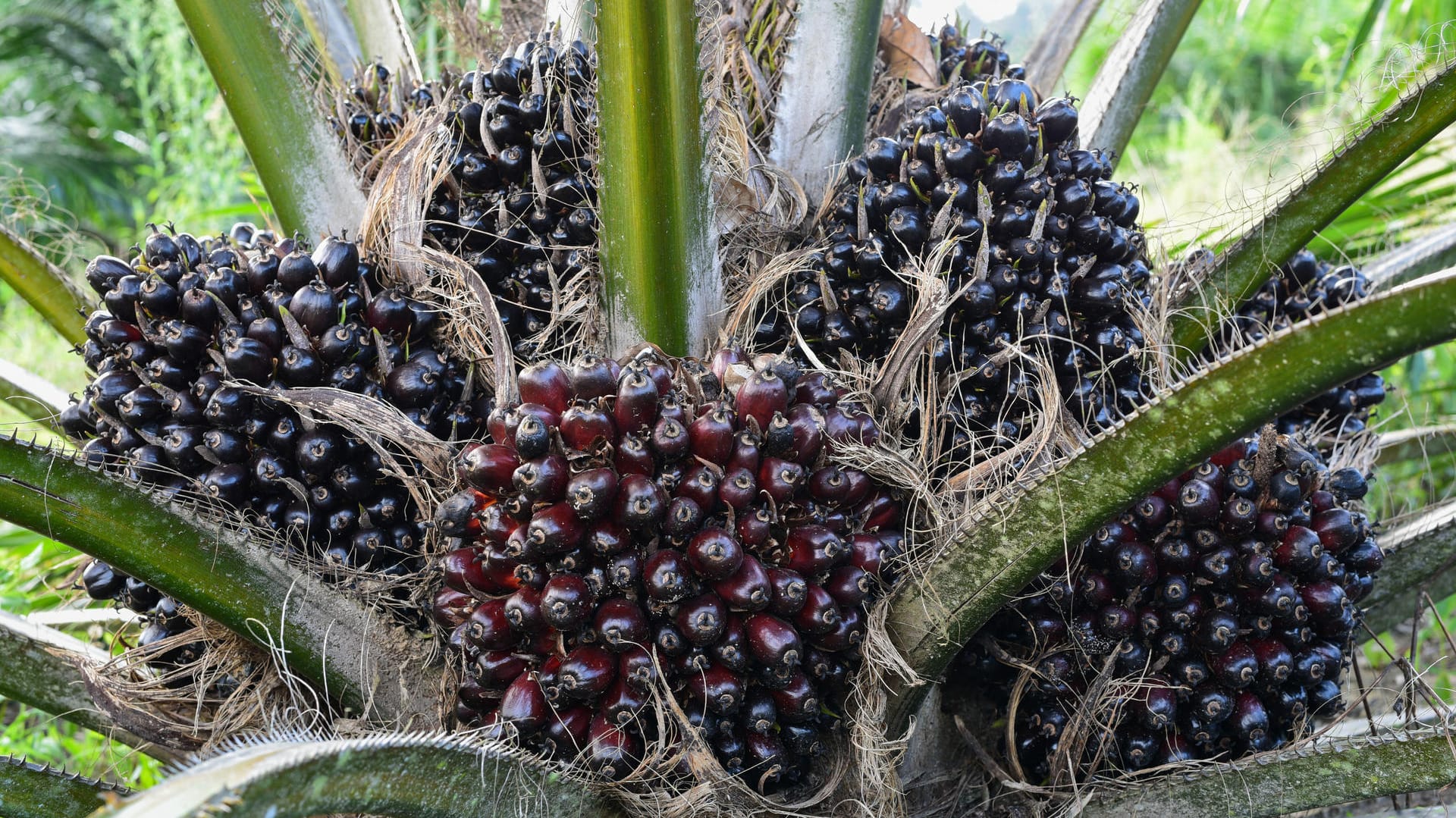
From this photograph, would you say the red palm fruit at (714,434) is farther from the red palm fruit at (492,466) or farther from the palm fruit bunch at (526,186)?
the palm fruit bunch at (526,186)

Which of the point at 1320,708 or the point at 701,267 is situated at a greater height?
the point at 701,267

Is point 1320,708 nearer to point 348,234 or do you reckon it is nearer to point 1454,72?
point 1454,72

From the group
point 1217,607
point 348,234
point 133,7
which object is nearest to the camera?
point 1217,607

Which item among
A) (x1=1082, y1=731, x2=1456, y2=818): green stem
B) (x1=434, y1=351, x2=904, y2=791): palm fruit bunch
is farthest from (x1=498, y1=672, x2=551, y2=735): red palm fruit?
(x1=1082, y1=731, x2=1456, y2=818): green stem

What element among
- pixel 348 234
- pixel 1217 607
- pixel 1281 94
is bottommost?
pixel 1217 607

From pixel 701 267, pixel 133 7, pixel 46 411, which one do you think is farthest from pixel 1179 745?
pixel 133 7
